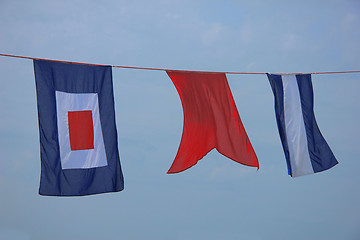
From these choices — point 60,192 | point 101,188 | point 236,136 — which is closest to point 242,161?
point 236,136

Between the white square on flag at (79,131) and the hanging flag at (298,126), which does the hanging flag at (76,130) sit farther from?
the hanging flag at (298,126)

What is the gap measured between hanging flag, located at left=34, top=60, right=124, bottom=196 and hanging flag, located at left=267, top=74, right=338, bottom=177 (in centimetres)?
194

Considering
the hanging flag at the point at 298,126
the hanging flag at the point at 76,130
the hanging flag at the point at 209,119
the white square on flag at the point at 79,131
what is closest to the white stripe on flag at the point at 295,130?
the hanging flag at the point at 298,126

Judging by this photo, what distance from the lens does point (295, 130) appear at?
5750 mm

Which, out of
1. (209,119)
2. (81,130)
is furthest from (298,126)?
(81,130)

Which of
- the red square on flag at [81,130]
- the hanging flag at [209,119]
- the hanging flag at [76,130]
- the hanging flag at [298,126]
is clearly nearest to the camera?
the hanging flag at [76,130]

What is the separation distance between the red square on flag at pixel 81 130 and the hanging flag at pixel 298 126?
82.7 inches

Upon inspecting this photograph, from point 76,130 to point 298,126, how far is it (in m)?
2.52

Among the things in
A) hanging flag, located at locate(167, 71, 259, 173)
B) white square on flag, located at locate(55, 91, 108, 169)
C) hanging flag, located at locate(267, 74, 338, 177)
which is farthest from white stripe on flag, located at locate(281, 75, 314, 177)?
white square on flag, located at locate(55, 91, 108, 169)

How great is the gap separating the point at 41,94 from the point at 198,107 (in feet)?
5.31

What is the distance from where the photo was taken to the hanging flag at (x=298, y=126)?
224 inches

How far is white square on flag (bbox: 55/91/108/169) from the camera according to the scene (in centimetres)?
475

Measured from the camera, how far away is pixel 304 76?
588 cm

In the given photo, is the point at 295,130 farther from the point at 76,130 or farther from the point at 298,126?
the point at 76,130
